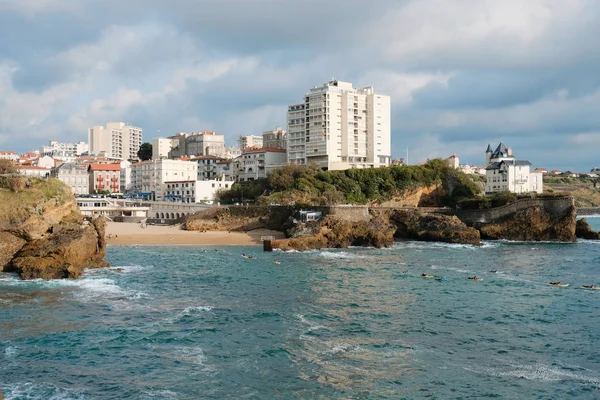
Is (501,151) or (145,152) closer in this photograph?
(501,151)

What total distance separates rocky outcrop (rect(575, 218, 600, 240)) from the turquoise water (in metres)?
36.0

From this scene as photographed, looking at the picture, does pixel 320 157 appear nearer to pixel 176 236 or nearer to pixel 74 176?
pixel 176 236

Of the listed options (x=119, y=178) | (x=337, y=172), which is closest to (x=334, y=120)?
(x=337, y=172)

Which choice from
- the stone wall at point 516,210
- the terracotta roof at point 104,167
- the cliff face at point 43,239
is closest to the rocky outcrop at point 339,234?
the stone wall at point 516,210

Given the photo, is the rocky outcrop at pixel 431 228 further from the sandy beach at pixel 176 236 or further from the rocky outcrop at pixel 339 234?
the sandy beach at pixel 176 236

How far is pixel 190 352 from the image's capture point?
21.4 meters

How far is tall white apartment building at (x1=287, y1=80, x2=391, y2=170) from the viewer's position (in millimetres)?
105938

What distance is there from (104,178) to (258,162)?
1705 inches

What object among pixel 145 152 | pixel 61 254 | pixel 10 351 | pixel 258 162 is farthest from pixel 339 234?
pixel 145 152

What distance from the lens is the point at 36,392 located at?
673 inches

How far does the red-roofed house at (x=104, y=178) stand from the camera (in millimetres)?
132000

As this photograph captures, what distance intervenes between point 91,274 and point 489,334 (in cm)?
2770

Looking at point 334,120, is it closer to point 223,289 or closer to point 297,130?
point 297,130

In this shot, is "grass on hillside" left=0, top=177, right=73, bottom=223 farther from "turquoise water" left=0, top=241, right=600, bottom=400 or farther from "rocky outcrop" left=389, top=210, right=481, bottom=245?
"rocky outcrop" left=389, top=210, right=481, bottom=245
